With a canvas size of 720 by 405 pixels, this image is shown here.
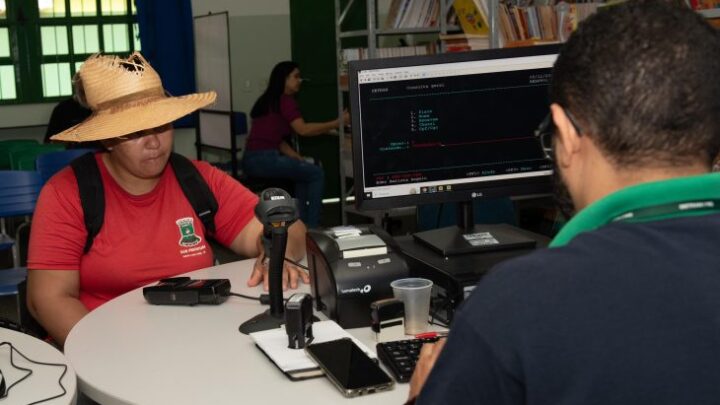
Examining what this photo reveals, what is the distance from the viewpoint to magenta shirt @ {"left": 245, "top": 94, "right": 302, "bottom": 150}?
253 inches

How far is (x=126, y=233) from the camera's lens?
2248 mm

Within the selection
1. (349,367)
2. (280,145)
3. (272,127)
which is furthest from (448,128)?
(280,145)

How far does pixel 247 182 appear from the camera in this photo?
256 inches

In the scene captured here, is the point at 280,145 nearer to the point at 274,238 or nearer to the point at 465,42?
the point at 465,42

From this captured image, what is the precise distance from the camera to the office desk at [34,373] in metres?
1.45

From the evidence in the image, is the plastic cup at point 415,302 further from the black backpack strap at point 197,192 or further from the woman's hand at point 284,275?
the black backpack strap at point 197,192

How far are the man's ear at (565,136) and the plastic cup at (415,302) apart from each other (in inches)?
27.8

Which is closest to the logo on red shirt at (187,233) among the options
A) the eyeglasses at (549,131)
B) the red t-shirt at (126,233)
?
the red t-shirt at (126,233)

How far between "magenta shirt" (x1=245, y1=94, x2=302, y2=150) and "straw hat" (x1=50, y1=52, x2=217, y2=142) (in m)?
4.12

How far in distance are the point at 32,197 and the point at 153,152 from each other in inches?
67.4

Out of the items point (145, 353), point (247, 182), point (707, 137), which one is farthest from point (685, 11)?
point (247, 182)

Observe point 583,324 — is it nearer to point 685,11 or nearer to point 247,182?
point 685,11

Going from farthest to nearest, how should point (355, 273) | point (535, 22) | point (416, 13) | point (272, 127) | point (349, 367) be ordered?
point (272, 127) → point (416, 13) → point (535, 22) → point (355, 273) → point (349, 367)

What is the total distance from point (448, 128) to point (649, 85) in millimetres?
1035
